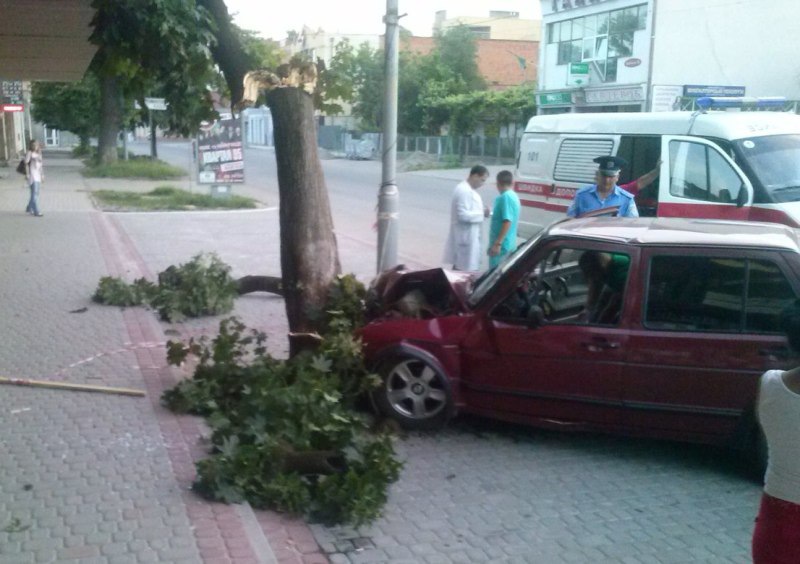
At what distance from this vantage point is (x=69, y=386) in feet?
25.0

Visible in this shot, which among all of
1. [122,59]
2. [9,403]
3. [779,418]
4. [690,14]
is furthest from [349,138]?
[779,418]

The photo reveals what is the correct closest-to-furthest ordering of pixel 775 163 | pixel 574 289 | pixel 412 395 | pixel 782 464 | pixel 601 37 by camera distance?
pixel 782 464 → pixel 412 395 → pixel 574 289 → pixel 775 163 → pixel 601 37

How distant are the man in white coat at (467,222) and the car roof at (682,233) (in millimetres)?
3676

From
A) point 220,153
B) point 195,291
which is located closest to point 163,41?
point 195,291

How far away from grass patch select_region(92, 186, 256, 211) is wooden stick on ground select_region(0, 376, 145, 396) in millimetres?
18060

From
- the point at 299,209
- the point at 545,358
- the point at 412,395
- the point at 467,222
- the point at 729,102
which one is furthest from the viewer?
the point at 729,102

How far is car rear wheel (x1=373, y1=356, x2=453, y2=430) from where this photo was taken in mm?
6750

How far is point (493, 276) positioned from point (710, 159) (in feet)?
17.4

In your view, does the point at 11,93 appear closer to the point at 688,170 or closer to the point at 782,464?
the point at 688,170

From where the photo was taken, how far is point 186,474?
5855mm

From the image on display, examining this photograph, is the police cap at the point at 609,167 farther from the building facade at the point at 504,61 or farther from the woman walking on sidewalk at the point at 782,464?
the building facade at the point at 504,61

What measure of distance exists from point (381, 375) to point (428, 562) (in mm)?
2071

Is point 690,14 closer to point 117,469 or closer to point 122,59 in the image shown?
point 122,59

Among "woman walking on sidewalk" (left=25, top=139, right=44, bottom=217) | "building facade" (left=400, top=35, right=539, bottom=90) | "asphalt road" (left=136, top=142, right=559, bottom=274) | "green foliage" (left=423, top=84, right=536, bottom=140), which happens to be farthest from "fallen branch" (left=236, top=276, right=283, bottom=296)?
"building facade" (left=400, top=35, right=539, bottom=90)
